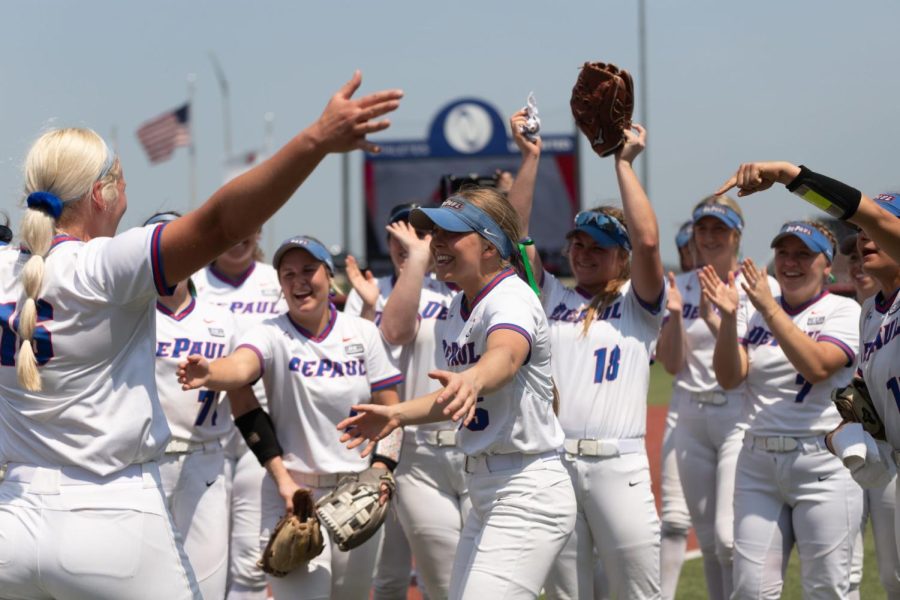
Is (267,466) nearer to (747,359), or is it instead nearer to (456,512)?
(456,512)

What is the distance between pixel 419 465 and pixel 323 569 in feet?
2.54

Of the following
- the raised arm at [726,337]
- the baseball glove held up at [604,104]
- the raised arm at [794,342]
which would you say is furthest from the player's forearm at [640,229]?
the raised arm at [726,337]

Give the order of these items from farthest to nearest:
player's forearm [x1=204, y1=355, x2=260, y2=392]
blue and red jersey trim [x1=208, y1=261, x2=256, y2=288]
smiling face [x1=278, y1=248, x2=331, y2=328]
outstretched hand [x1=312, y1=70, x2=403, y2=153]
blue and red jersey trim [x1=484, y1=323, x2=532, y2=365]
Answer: blue and red jersey trim [x1=208, y1=261, x2=256, y2=288] → smiling face [x1=278, y1=248, x2=331, y2=328] → player's forearm [x1=204, y1=355, x2=260, y2=392] → blue and red jersey trim [x1=484, y1=323, x2=532, y2=365] → outstretched hand [x1=312, y1=70, x2=403, y2=153]

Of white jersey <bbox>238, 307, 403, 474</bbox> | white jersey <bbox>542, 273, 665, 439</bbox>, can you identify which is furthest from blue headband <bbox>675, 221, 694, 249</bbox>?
white jersey <bbox>238, 307, 403, 474</bbox>

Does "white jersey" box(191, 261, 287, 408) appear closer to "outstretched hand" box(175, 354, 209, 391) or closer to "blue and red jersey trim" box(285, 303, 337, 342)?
"blue and red jersey trim" box(285, 303, 337, 342)

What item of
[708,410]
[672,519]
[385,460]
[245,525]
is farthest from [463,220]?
[672,519]

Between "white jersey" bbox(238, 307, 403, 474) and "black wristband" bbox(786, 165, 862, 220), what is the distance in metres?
2.22

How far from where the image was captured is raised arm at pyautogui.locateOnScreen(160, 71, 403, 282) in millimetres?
2504

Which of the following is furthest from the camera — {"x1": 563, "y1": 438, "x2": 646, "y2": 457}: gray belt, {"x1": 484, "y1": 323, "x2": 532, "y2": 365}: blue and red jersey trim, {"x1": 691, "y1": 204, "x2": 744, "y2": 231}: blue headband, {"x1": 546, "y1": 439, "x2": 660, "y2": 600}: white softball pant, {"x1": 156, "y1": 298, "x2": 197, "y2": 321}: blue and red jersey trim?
{"x1": 691, "y1": 204, "x2": 744, "y2": 231}: blue headband

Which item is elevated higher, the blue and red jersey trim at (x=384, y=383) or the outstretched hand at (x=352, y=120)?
the outstretched hand at (x=352, y=120)

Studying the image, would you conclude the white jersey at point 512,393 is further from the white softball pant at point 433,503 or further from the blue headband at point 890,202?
the blue headband at point 890,202

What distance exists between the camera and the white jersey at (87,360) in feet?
9.18

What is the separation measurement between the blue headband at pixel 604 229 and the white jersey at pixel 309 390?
47.8 inches

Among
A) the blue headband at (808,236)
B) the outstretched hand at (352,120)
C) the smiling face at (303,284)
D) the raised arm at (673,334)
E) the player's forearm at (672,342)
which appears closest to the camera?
the outstretched hand at (352,120)
